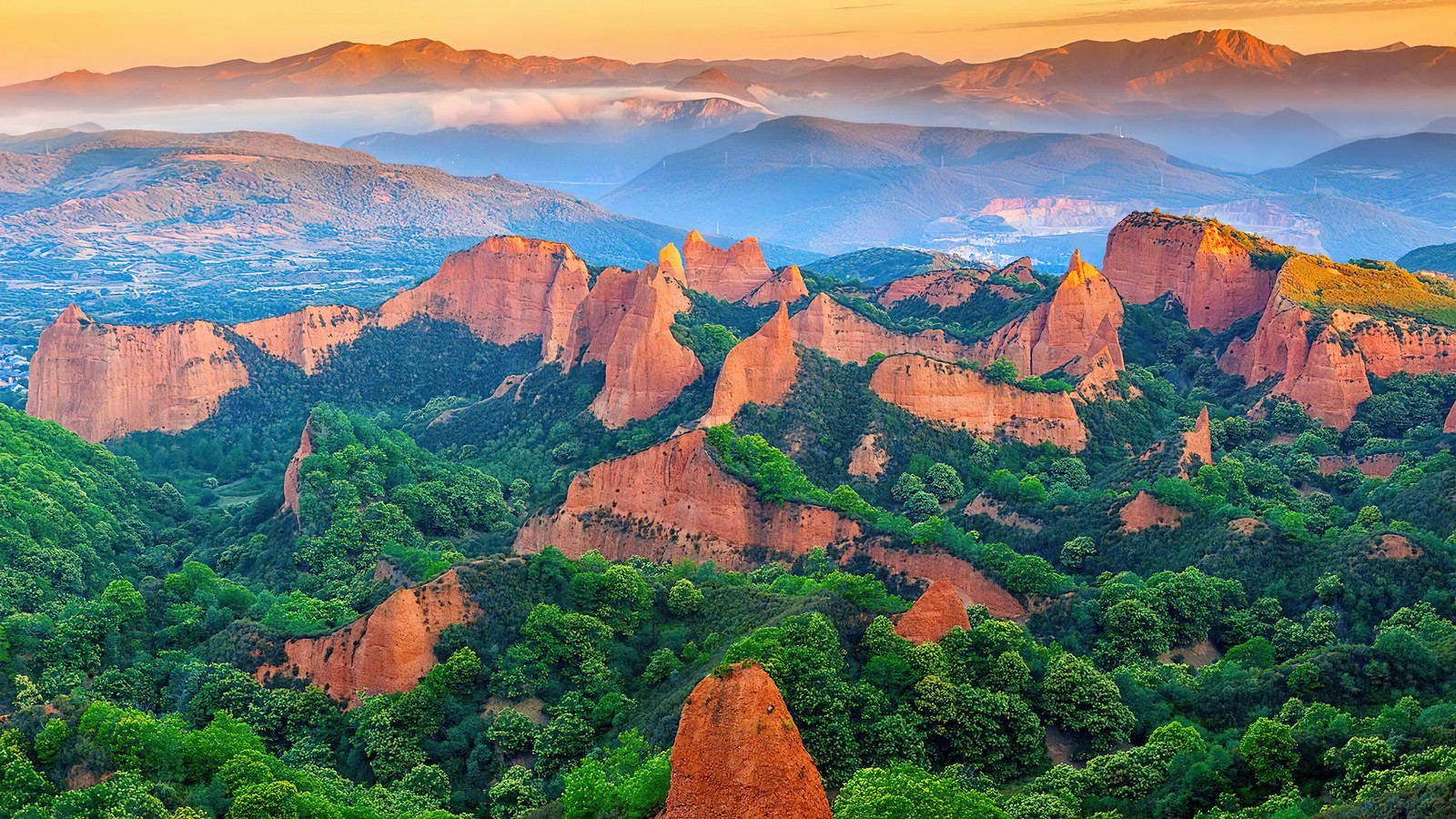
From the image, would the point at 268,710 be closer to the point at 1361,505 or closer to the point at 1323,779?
the point at 1323,779

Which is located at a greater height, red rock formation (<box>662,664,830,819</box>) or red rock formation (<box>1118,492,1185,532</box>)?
red rock formation (<box>662,664,830,819</box>)

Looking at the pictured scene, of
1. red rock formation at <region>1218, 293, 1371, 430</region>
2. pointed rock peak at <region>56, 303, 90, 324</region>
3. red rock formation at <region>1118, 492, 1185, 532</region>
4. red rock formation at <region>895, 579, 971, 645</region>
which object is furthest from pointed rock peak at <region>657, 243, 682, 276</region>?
red rock formation at <region>895, 579, 971, 645</region>

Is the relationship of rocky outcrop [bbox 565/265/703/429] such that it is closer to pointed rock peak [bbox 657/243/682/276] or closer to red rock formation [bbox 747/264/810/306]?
pointed rock peak [bbox 657/243/682/276]

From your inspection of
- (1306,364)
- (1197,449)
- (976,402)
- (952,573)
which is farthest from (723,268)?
(952,573)

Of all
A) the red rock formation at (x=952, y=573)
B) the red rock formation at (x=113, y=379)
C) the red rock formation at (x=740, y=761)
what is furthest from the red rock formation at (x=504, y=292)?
the red rock formation at (x=740, y=761)

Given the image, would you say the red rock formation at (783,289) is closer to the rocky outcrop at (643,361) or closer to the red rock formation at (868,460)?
the rocky outcrop at (643,361)

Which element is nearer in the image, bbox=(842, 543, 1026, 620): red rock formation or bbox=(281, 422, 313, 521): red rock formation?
bbox=(842, 543, 1026, 620): red rock formation
